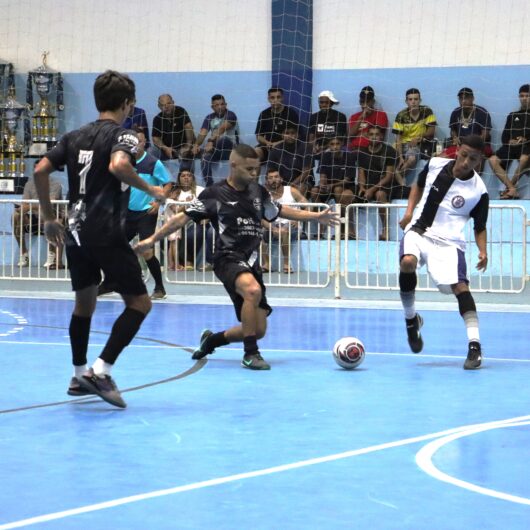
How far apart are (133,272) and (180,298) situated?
24.6ft

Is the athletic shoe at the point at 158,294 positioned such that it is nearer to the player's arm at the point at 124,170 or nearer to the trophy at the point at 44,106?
the trophy at the point at 44,106

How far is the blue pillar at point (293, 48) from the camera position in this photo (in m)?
19.8

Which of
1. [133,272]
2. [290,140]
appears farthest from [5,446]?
[290,140]

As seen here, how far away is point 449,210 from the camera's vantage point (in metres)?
8.92

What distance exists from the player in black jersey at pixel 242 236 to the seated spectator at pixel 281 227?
20.3 ft

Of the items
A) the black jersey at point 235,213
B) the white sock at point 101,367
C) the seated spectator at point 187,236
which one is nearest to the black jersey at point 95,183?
the white sock at point 101,367

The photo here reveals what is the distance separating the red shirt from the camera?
60.2 feet

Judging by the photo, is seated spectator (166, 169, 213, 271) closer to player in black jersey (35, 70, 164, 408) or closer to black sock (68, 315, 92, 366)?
black sock (68, 315, 92, 366)

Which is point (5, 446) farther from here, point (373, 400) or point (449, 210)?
point (449, 210)

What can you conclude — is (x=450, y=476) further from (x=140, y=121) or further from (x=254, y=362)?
(x=140, y=121)

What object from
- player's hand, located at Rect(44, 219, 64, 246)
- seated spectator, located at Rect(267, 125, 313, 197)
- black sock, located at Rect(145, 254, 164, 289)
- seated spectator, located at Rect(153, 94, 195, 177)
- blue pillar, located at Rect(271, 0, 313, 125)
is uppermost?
blue pillar, located at Rect(271, 0, 313, 125)

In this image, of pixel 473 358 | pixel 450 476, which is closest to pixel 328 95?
pixel 473 358

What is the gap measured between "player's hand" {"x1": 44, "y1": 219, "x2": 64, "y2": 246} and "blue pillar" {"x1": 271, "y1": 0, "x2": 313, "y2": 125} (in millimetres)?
13441

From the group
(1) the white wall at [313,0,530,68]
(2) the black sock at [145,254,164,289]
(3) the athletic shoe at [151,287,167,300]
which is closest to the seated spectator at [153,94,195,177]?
(1) the white wall at [313,0,530,68]
